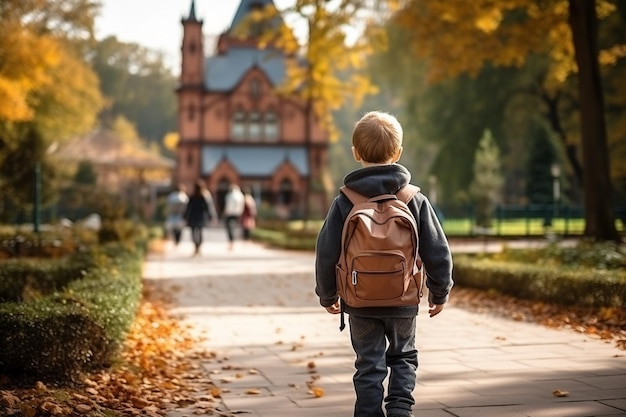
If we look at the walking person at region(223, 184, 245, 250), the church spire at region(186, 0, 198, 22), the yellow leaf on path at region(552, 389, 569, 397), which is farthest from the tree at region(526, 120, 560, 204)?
the yellow leaf on path at region(552, 389, 569, 397)

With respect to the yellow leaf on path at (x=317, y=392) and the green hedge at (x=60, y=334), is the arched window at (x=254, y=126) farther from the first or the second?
the yellow leaf on path at (x=317, y=392)

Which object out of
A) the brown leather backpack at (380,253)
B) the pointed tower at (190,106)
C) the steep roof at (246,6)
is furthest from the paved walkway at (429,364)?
the steep roof at (246,6)

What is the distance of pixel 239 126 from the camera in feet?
188

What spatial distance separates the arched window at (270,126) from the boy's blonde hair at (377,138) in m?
53.3

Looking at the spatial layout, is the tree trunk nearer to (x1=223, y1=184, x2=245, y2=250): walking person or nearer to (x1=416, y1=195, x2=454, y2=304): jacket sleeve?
(x1=416, y1=195, x2=454, y2=304): jacket sleeve

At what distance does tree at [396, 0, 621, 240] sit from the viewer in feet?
47.3

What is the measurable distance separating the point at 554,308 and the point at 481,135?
3144 cm

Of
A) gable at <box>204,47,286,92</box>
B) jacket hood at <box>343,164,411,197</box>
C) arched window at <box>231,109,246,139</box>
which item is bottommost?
jacket hood at <box>343,164,411,197</box>

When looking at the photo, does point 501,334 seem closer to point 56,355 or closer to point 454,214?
point 56,355

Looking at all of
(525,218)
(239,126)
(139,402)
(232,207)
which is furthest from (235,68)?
(139,402)

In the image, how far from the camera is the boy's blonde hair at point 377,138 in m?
4.38

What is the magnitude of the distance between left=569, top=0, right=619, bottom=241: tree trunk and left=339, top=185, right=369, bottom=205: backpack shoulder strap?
1084cm

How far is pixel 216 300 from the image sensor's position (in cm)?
1193

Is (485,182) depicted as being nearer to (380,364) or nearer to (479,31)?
(479,31)
